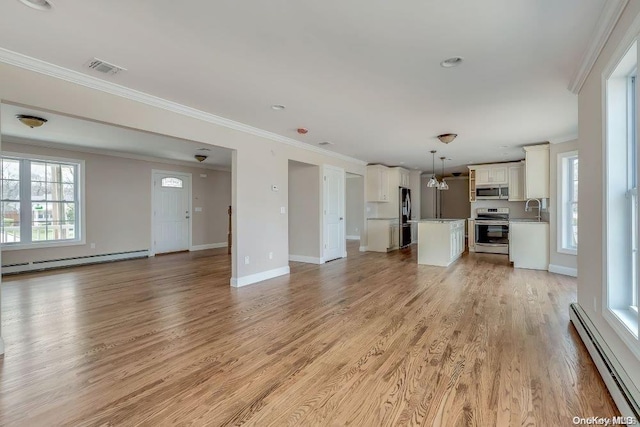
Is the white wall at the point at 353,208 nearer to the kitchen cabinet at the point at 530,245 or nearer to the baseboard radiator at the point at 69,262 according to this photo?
the kitchen cabinet at the point at 530,245

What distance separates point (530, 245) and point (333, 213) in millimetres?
3951

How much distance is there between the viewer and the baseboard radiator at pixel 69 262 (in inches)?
227

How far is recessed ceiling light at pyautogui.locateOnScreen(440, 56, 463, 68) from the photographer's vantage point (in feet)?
8.55

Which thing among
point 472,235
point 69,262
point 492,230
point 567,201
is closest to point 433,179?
point 567,201

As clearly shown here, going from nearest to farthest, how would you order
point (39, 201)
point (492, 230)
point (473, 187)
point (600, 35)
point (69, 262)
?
point (600, 35), point (39, 201), point (69, 262), point (492, 230), point (473, 187)

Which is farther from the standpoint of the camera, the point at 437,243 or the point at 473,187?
the point at 473,187

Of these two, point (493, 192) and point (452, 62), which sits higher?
point (452, 62)

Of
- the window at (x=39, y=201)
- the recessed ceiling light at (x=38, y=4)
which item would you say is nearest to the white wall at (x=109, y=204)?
the window at (x=39, y=201)

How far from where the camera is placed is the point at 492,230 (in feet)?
26.2

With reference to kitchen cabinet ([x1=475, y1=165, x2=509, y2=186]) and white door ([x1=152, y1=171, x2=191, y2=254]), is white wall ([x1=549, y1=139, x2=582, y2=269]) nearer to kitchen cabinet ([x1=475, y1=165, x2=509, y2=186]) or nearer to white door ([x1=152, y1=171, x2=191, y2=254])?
kitchen cabinet ([x1=475, y1=165, x2=509, y2=186])

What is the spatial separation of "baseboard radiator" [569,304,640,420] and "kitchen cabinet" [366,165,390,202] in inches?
233

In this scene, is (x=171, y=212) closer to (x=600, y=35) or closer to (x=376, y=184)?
(x=376, y=184)

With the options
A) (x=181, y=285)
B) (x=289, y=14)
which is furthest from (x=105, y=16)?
(x=181, y=285)

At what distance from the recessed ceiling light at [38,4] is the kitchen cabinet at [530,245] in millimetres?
7151
